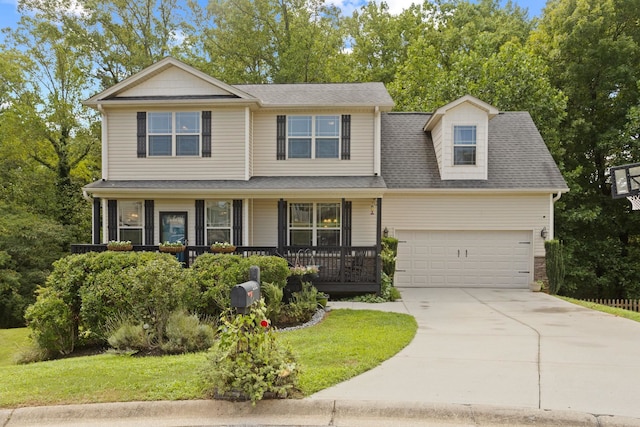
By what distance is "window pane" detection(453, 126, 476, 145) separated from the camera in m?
13.3

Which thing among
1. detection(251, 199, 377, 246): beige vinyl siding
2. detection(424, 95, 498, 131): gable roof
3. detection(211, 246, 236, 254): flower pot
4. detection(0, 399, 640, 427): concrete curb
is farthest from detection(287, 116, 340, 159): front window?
detection(0, 399, 640, 427): concrete curb

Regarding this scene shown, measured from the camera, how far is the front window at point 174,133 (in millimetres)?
12570

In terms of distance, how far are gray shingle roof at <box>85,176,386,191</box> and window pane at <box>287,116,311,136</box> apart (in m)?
1.44

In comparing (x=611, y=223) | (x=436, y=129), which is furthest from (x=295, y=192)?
(x=611, y=223)

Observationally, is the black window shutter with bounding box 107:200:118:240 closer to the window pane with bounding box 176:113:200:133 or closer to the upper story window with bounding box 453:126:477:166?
the window pane with bounding box 176:113:200:133

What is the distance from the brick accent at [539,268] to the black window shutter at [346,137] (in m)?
6.95

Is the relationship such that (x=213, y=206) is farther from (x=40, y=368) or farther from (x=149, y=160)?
(x=40, y=368)

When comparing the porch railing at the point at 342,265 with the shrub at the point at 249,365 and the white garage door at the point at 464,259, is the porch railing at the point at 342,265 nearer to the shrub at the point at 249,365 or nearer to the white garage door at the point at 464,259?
the white garage door at the point at 464,259

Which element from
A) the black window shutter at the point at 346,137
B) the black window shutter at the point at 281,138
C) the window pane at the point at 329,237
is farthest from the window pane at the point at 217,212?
the black window shutter at the point at 346,137

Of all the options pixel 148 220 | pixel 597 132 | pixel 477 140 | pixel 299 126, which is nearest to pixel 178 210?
pixel 148 220

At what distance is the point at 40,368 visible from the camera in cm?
552

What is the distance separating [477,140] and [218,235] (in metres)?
8.81

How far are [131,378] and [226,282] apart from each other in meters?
3.49

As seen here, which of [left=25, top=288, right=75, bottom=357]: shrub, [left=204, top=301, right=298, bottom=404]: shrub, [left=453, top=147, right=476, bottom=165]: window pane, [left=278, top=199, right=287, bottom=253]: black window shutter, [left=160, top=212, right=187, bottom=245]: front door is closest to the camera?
[left=204, top=301, right=298, bottom=404]: shrub
